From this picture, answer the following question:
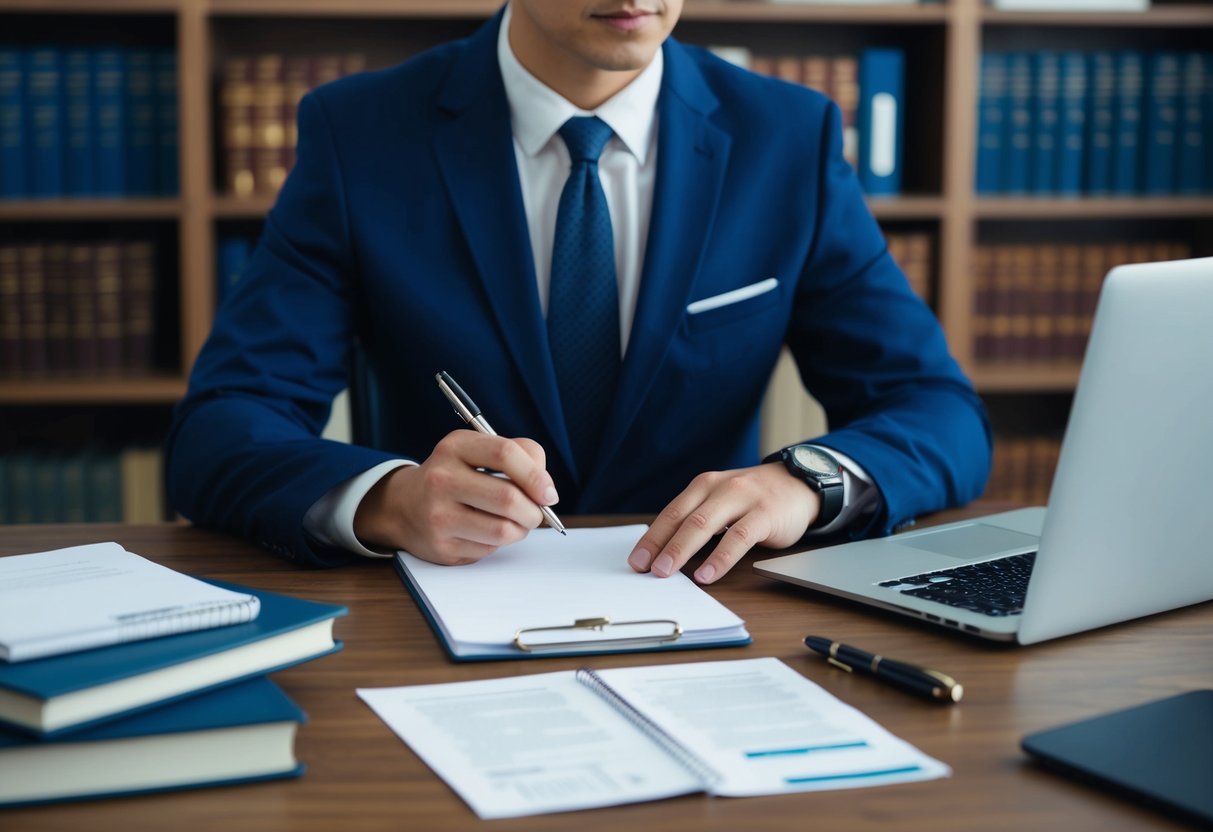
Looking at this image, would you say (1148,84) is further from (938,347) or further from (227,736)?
(227,736)

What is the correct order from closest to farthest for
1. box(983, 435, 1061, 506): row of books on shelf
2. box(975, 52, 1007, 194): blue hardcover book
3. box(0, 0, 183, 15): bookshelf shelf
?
box(0, 0, 183, 15): bookshelf shelf
box(975, 52, 1007, 194): blue hardcover book
box(983, 435, 1061, 506): row of books on shelf

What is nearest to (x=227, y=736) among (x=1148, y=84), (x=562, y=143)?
(x=562, y=143)

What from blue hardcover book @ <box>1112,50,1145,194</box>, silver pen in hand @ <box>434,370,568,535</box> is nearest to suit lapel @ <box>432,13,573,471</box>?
silver pen in hand @ <box>434,370,568,535</box>

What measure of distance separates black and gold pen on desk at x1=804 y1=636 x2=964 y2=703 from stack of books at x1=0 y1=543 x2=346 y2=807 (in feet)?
1.05

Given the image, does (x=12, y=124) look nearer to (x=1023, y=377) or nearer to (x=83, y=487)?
(x=83, y=487)

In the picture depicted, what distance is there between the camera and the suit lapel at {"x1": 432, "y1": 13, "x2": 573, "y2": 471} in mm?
1442

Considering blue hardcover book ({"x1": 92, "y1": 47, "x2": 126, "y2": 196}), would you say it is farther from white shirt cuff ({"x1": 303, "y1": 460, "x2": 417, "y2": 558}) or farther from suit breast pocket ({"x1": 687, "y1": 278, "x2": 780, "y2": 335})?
white shirt cuff ({"x1": 303, "y1": 460, "x2": 417, "y2": 558})

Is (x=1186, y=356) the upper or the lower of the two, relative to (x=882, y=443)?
upper

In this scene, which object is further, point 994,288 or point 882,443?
point 994,288

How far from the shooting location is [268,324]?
1.41 m

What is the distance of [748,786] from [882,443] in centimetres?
67

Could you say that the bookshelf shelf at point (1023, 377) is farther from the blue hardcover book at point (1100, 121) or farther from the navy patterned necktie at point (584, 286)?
the navy patterned necktie at point (584, 286)

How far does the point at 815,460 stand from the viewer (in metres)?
1.17

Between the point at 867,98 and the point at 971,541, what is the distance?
5.82ft
